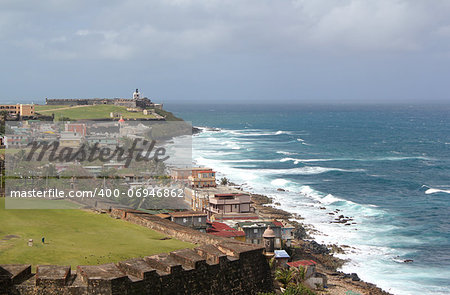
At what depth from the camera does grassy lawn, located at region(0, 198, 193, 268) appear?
18.7 m

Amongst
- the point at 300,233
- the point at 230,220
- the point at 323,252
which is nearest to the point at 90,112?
the point at 300,233

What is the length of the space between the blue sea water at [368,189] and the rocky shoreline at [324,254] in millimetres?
1032

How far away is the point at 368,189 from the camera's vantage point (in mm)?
70625

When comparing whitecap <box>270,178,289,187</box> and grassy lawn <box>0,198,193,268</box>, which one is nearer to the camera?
grassy lawn <box>0,198,193,268</box>

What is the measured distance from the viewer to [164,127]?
13075 cm

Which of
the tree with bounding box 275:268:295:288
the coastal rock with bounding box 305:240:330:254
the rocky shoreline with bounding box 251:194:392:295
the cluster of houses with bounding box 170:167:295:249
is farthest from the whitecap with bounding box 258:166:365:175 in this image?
the tree with bounding box 275:268:295:288

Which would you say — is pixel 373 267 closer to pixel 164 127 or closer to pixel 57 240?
pixel 57 240

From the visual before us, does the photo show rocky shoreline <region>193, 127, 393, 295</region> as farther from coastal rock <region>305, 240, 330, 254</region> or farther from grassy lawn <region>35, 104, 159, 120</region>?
grassy lawn <region>35, 104, 159, 120</region>

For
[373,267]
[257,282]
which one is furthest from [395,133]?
[257,282]

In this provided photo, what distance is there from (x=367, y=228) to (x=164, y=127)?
84796mm

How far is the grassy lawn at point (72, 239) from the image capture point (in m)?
18.7

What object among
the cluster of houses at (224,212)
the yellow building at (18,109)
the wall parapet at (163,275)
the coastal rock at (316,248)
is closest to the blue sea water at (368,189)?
the coastal rock at (316,248)

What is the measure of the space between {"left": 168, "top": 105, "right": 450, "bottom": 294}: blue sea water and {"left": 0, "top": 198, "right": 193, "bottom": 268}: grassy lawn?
20.6 meters

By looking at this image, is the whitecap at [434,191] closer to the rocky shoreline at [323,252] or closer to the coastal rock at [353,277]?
the rocky shoreline at [323,252]
